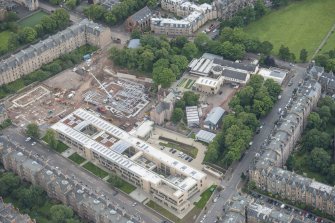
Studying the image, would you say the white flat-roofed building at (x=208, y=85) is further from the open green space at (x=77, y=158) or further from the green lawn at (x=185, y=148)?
the open green space at (x=77, y=158)

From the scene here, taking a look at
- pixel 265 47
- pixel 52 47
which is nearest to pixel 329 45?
pixel 265 47

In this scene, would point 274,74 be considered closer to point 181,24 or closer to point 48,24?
point 181,24

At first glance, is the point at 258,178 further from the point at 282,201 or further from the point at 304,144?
the point at 304,144

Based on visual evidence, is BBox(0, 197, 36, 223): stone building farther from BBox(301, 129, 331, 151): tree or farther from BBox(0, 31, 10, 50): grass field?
BBox(0, 31, 10, 50): grass field

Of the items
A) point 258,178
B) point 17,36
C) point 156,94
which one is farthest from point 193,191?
point 17,36

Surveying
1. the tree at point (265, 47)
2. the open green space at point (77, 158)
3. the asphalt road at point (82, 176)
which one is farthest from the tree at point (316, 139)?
the open green space at point (77, 158)
